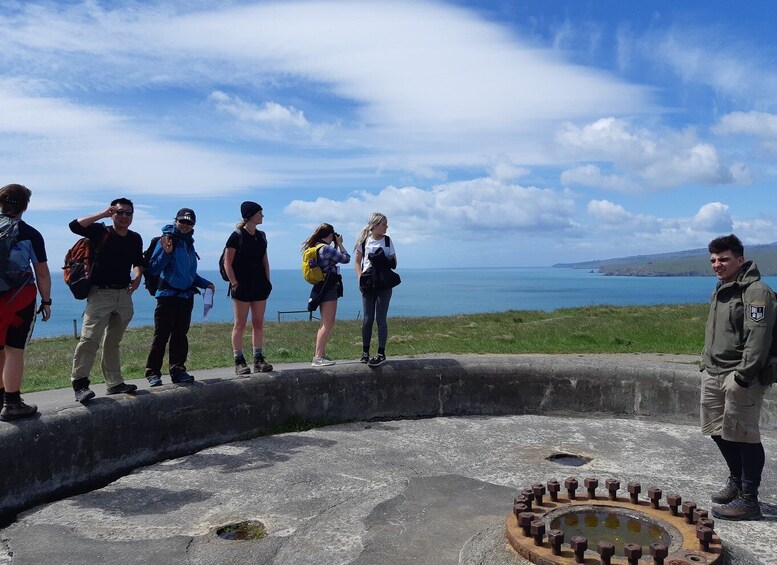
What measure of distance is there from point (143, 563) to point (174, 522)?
669 millimetres

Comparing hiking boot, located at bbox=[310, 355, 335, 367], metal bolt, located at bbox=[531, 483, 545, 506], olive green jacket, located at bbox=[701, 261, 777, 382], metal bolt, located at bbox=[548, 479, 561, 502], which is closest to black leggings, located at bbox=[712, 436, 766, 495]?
olive green jacket, located at bbox=[701, 261, 777, 382]

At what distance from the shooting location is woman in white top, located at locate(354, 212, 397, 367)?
821 cm

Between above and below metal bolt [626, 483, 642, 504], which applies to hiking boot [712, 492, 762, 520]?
below

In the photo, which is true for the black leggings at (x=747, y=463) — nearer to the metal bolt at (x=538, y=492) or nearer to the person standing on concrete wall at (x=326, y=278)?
the metal bolt at (x=538, y=492)

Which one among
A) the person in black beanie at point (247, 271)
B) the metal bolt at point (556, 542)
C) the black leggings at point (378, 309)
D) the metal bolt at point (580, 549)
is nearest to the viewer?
the metal bolt at point (580, 549)

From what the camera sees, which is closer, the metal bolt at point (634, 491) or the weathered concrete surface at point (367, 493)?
the weathered concrete surface at point (367, 493)

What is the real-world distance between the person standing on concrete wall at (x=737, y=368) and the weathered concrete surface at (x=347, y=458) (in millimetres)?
333

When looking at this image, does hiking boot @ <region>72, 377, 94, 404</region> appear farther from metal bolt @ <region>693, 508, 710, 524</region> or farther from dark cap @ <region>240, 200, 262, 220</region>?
metal bolt @ <region>693, 508, 710, 524</region>

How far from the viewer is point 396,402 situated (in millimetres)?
8188

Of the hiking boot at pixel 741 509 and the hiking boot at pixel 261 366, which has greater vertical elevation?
the hiking boot at pixel 261 366

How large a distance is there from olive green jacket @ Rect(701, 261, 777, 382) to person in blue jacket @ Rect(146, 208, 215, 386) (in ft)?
14.6

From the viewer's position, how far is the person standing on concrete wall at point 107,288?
20.5 feet

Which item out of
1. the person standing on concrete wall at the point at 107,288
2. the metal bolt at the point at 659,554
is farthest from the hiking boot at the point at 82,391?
the metal bolt at the point at 659,554

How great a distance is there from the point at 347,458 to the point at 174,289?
7.48ft
